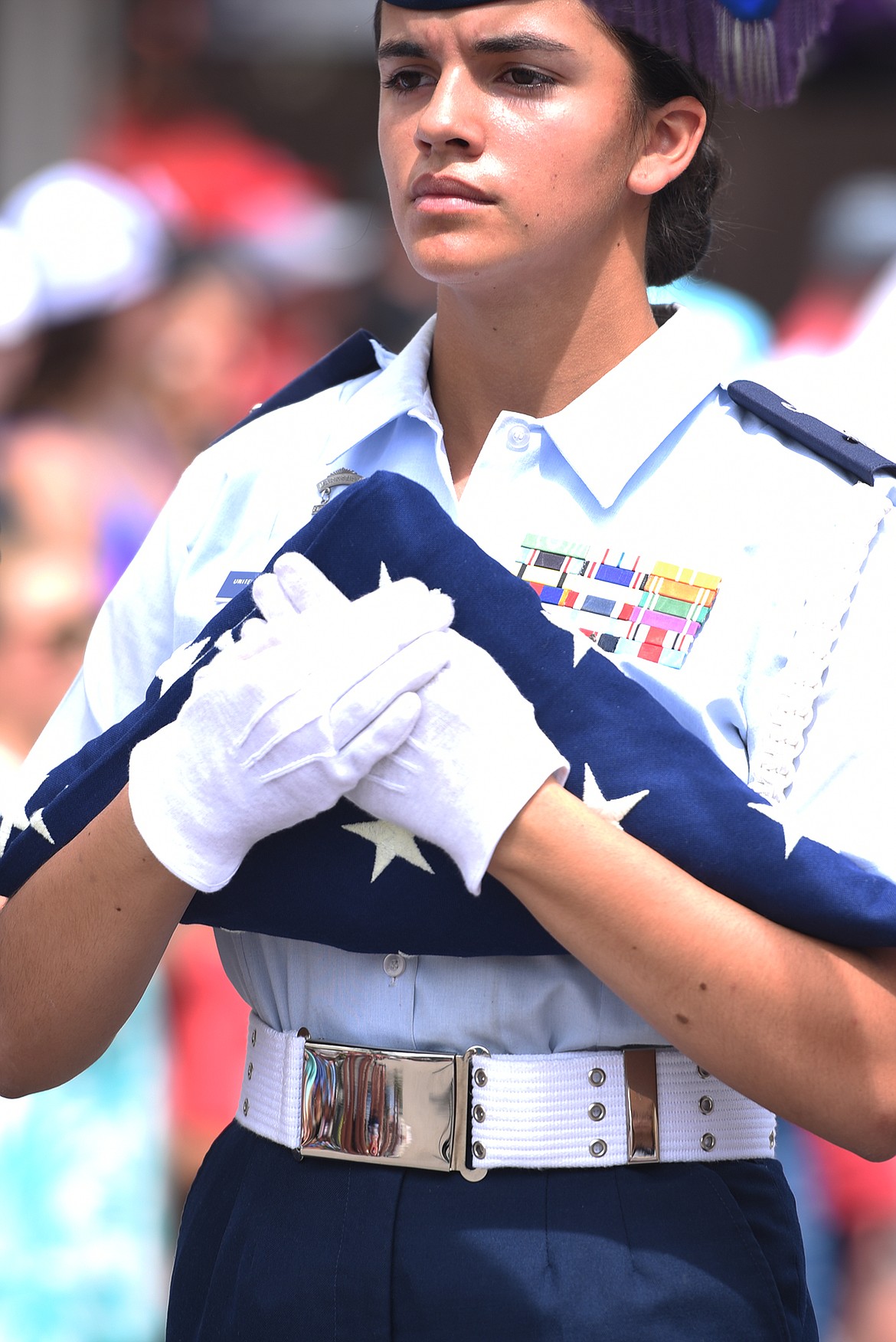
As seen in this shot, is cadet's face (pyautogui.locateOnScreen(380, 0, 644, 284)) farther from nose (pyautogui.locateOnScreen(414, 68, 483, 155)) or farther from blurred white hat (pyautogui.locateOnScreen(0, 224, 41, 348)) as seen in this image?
blurred white hat (pyautogui.locateOnScreen(0, 224, 41, 348))

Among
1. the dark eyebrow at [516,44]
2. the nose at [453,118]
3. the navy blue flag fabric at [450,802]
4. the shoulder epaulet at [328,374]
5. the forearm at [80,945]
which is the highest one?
the dark eyebrow at [516,44]

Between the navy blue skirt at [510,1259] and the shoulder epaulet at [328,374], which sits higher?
the shoulder epaulet at [328,374]

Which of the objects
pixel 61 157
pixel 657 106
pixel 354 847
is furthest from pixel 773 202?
pixel 354 847

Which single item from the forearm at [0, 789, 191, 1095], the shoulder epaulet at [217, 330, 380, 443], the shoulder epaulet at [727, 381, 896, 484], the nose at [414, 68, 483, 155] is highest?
the nose at [414, 68, 483, 155]

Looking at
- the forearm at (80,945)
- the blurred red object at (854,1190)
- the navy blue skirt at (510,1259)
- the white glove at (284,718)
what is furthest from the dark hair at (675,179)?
the blurred red object at (854,1190)

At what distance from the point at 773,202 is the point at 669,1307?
13.1ft

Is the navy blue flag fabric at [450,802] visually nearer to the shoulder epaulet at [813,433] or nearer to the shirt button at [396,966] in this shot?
the shirt button at [396,966]

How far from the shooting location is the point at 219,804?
132 cm

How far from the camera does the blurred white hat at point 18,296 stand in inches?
151

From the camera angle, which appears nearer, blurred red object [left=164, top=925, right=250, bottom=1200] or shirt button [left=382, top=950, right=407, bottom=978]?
shirt button [left=382, top=950, right=407, bottom=978]

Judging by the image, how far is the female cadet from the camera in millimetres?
1287

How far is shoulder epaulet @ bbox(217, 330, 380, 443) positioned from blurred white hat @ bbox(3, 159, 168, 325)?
2316 mm

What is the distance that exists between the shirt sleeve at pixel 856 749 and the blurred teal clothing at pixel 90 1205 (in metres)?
1.79

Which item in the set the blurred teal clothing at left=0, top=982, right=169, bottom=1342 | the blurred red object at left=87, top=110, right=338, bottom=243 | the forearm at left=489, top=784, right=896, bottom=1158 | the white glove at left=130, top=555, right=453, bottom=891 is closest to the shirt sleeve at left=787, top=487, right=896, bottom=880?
the forearm at left=489, top=784, right=896, bottom=1158
